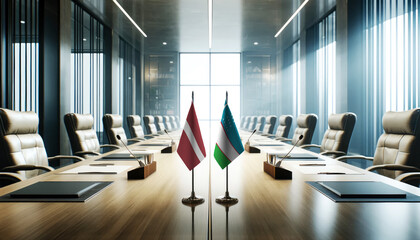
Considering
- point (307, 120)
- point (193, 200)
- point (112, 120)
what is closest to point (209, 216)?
point (193, 200)

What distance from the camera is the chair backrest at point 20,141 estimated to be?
2.19 meters

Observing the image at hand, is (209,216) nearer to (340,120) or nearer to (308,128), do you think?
(340,120)

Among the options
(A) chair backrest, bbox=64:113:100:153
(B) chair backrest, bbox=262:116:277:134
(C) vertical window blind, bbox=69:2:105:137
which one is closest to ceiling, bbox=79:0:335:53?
(C) vertical window blind, bbox=69:2:105:137

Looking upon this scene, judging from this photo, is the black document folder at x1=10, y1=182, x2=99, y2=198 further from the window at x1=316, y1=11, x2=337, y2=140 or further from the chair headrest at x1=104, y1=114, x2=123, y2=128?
the window at x1=316, y1=11, x2=337, y2=140

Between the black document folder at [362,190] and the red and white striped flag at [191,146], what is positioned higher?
the red and white striped flag at [191,146]

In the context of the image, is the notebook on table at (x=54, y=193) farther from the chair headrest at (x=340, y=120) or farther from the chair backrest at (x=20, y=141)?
the chair headrest at (x=340, y=120)

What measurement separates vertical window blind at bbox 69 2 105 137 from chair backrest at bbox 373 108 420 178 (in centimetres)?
555

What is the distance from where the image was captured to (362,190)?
120 cm

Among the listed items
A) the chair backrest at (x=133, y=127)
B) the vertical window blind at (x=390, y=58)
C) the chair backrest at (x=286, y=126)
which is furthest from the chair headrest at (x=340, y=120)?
the chair backrest at (x=133, y=127)

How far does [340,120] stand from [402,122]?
925 millimetres

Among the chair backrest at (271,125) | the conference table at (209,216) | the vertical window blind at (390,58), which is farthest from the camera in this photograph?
the chair backrest at (271,125)

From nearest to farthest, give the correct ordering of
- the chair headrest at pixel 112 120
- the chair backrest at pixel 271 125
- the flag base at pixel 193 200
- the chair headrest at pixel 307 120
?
the flag base at pixel 193 200 → the chair headrest at pixel 112 120 → the chair headrest at pixel 307 120 → the chair backrest at pixel 271 125

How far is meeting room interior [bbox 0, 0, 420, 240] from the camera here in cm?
94

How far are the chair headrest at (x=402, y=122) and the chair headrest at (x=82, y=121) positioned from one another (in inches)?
121
